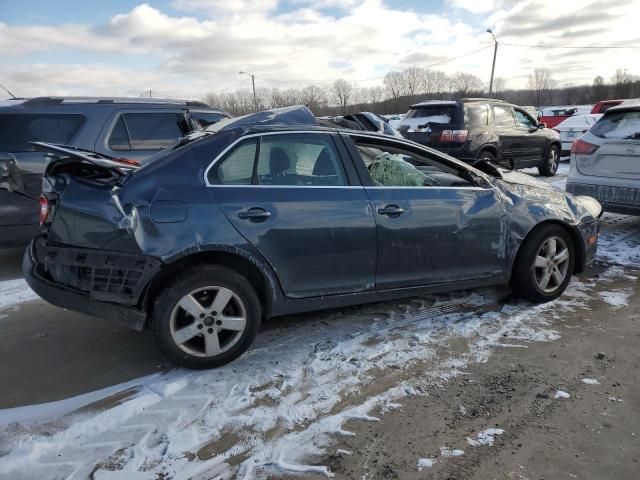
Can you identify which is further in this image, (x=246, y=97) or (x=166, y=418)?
(x=246, y=97)

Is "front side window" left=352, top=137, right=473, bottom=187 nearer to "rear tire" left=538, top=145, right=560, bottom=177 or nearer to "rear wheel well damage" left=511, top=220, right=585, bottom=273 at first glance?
"rear wheel well damage" left=511, top=220, right=585, bottom=273

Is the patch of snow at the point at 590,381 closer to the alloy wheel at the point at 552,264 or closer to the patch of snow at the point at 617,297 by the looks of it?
the alloy wheel at the point at 552,264

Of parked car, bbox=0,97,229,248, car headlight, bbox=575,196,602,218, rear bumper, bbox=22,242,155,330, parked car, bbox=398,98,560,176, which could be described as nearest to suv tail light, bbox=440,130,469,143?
parked car, bbox=398,98,560,176

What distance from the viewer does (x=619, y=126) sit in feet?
20.5

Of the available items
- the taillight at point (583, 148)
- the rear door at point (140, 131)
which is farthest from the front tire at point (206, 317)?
the taillight at point (583, 148)

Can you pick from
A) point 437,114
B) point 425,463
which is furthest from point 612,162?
point 425,463

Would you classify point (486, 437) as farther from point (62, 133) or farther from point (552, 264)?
point (62, 133)

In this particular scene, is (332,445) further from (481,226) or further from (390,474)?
(481,226)

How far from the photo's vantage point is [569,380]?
10.1ft

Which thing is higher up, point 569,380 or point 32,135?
point 32,135

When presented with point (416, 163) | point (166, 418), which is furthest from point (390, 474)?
point (416, 163)

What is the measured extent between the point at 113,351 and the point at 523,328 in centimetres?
310

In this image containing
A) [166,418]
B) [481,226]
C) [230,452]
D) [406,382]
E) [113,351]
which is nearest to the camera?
[230,452]

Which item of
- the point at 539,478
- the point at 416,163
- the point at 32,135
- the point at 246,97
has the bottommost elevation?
the point at 539,478
